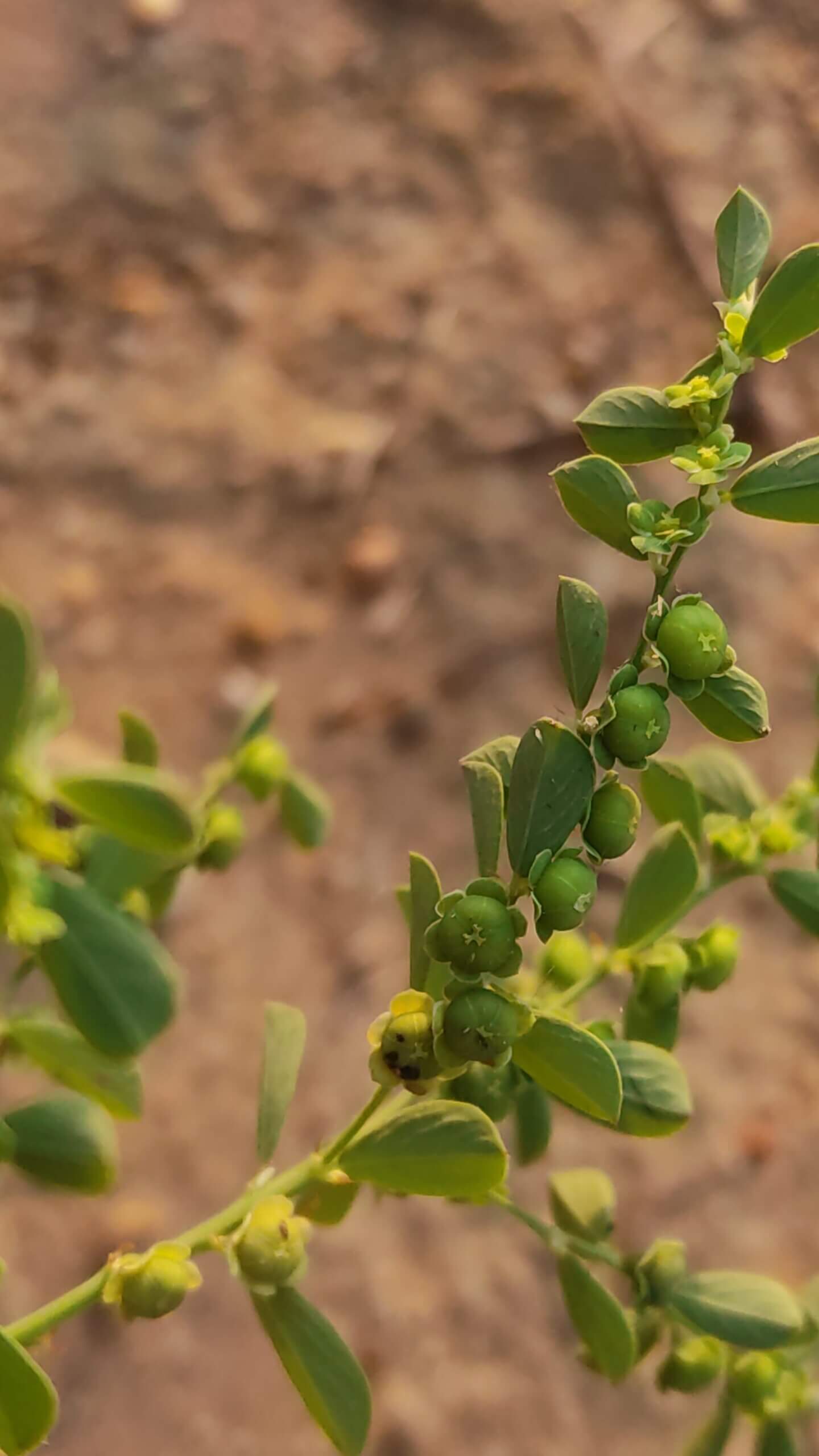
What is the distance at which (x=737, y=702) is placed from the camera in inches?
12.7

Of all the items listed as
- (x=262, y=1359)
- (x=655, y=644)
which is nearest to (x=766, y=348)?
(x=655, y=644)

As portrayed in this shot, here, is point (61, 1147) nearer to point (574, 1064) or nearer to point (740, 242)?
point (574, 1064)

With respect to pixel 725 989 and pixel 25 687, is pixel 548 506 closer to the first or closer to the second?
pixel 725 989

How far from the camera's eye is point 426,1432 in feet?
3.78

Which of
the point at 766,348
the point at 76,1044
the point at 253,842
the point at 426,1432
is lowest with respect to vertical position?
the point at 426,1432

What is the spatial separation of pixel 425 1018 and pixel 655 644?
0.40ft

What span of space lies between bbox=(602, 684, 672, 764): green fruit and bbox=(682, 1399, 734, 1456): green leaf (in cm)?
42

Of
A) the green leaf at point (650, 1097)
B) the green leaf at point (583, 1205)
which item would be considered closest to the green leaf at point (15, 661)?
the green leaf at point (650, 1097)

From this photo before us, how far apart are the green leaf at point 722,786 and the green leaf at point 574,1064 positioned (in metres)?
0.22

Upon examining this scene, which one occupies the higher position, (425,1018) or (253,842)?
(425,1018)

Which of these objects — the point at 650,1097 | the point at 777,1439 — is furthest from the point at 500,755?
the point at 777,1439

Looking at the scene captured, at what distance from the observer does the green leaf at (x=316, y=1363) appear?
39 cm

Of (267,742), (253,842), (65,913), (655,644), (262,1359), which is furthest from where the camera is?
(253,842)

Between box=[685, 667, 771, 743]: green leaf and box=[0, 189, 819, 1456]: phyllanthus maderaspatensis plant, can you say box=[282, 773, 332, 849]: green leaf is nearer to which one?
box=[0, 189, 819, 1456]: phyllanthus maderaspatensis plant
